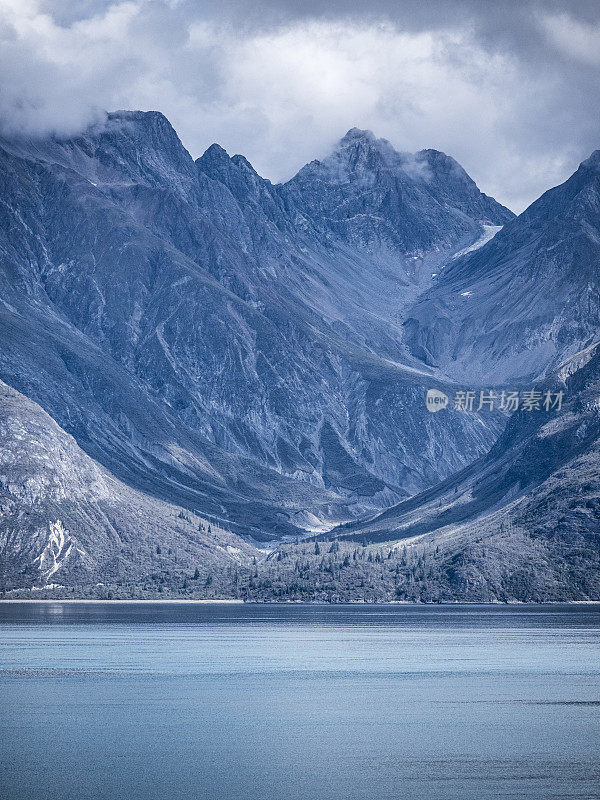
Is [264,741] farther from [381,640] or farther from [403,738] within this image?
[381,640]

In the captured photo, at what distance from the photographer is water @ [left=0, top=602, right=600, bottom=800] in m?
76.8

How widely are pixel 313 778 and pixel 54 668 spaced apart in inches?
2774

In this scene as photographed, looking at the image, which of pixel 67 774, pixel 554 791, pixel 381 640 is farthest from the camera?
pixel 381 640

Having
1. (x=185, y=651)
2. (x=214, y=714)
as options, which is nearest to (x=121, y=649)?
(x=185, y=651)

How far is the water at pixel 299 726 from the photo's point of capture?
76.8m

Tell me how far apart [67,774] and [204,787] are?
9280 mm

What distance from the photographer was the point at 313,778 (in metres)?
78.8

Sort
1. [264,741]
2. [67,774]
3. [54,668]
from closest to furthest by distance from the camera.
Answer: [67,774], [264,741], [54,668]

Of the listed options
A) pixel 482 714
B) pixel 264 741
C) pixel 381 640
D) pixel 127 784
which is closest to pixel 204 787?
pixel 127 784

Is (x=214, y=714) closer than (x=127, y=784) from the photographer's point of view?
No

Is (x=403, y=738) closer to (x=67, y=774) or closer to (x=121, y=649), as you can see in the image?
(x=67, y=774)

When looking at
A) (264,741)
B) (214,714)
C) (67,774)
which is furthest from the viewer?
(214,714)

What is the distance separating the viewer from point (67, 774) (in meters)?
79.8

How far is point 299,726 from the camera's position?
98.9m
